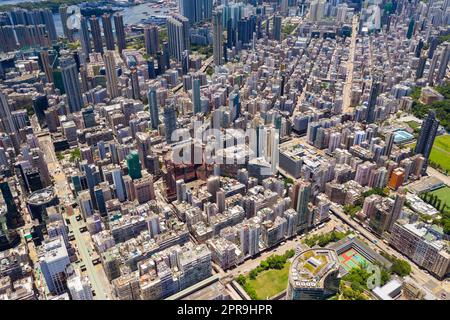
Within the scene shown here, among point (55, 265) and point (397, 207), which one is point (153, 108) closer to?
point (55, 265)

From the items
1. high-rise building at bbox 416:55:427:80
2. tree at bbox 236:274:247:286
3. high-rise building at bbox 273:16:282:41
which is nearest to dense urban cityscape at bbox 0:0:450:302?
tree at bbox 236:274:247:286

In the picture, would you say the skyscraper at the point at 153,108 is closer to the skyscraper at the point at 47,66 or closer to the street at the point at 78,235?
the street at the point at 78,235

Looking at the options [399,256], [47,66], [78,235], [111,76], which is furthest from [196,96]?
[399,256]

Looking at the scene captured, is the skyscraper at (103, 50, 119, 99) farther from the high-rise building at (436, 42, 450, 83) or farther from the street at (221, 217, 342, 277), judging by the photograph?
the high-rise building at (436, 42, 450, 83)

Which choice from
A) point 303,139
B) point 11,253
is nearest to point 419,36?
point 303,139

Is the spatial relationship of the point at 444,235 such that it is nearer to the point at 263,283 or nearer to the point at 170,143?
the point at 263,283
